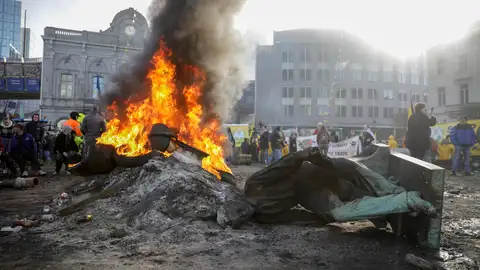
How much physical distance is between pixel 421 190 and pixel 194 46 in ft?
22.3

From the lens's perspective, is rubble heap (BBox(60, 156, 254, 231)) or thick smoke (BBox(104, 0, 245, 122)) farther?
thick smoke (BBox(104, 0, 245, 122))

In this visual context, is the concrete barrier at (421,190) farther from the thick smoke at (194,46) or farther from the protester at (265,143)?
the protester at (265,143)

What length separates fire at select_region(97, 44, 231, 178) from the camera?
7566 millimetres

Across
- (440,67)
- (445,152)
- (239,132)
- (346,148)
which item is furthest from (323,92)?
(346,148)

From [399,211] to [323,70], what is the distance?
4909 centimetres

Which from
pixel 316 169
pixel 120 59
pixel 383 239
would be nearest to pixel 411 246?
pixel 383 239

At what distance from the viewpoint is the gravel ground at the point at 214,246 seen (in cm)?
327

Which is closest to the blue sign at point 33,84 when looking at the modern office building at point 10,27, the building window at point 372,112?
the building window at point 372,112

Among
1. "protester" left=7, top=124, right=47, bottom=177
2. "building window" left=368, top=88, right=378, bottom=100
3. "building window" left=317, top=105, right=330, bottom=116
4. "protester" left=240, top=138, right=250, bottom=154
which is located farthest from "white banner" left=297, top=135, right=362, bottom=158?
"building window" left=368, top=88, right=378, bottom=100

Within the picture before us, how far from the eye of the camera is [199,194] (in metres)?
4.93

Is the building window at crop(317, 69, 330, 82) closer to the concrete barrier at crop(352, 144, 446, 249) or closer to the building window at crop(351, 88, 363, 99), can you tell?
the building window at crop(351, 88, 363, 99)

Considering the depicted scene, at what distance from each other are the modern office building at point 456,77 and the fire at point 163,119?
2127cm

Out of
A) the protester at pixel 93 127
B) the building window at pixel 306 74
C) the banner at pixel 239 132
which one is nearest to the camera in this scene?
the protester at pixel 93 127

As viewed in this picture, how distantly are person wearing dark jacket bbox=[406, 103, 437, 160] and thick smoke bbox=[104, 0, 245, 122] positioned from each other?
214 inches
